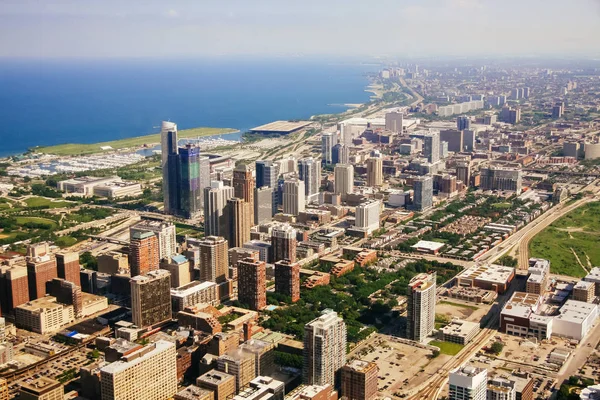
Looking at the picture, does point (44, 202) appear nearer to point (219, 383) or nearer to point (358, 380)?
point (219, 383)

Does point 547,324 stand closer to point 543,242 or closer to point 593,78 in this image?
point 543,242

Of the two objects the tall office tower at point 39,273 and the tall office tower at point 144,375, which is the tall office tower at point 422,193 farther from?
the tall office tower at point 144,375

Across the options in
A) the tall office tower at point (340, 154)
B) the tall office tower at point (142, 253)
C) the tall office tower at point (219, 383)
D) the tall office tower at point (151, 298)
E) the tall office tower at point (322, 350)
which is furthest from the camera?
the tall office tower at point (340, 154)

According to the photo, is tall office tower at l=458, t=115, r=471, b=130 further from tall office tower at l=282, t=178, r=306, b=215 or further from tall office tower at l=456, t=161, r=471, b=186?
tall office tower at l=282, t=178, r=306, b=215

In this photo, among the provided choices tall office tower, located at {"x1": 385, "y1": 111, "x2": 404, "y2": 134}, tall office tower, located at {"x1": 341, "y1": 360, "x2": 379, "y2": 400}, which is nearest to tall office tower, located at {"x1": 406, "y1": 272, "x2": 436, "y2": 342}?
tall office tower, located at {"x1": 341, "y1": 360, "x2": 379, "y2": 400}

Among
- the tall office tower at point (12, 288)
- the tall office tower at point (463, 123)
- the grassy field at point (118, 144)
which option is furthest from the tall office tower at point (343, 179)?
the grassy field at point (118, 144)

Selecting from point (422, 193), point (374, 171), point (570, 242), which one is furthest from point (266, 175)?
point (570, 242)
